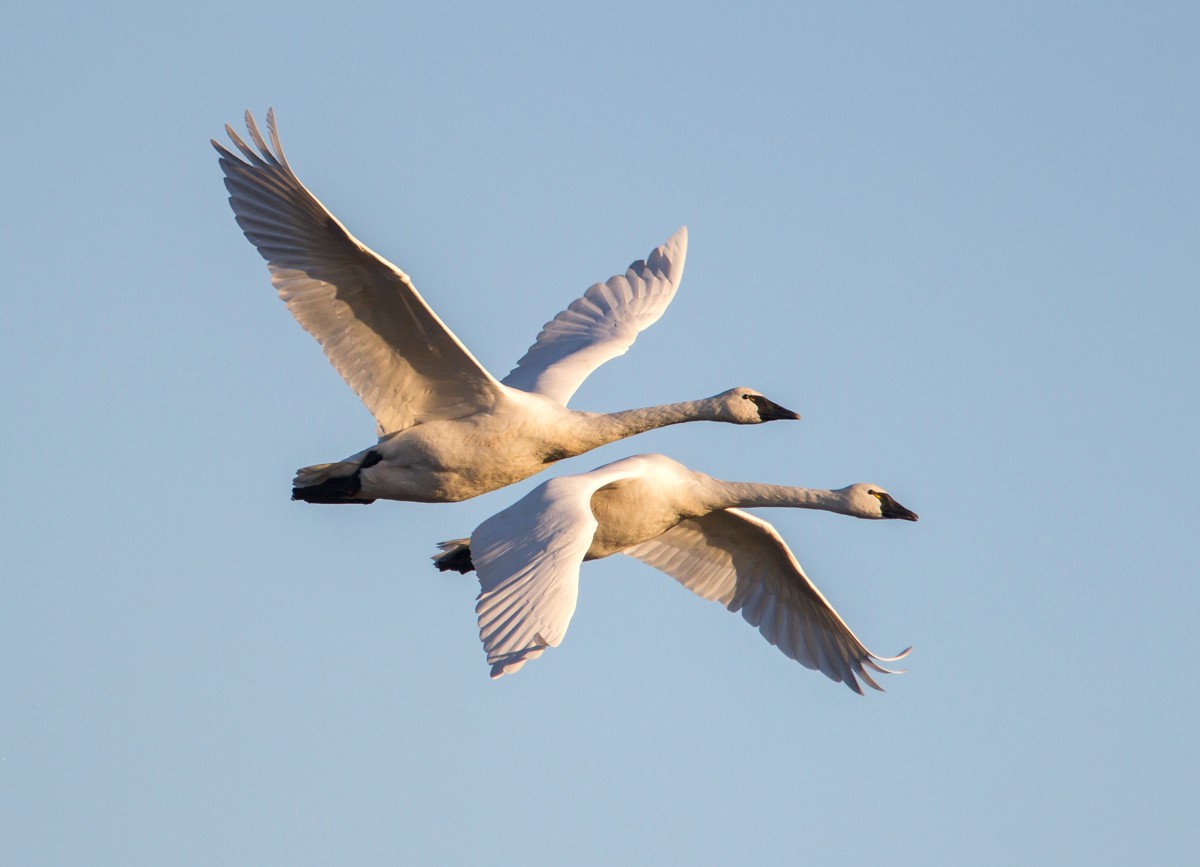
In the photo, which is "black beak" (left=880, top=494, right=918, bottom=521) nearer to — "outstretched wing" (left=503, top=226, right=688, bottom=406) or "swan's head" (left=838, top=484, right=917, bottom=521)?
"swan's head" (left=838, top=484, right=917, bottom=521)

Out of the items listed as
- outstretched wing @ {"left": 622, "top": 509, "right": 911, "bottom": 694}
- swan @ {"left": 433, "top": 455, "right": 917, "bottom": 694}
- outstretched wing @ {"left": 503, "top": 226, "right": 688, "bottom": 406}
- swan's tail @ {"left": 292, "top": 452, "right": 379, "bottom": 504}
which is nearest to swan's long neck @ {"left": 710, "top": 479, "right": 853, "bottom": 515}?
swan @ {"left": 433, "top": 455, "right": 917, "bottom": 694}

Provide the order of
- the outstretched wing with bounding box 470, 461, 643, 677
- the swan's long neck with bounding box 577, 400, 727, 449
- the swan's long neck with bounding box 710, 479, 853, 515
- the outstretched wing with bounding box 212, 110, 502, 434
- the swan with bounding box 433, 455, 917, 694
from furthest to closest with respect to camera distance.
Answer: the swan's long neck with bounding box 710, 479, 853, 515
the swan's long neck with bounding box 577, 400, 727, 449
the outstretched wing with bounding box 212, 110, 502, 434
the swan with bounding box 433, 455, 917, 694
the outstretched wing with bounding box 470, 461, 643, 677

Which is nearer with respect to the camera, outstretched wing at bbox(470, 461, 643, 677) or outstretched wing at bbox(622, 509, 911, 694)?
outstretched wing at bbox(470, 461, 643, 677)

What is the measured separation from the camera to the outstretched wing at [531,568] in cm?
1520

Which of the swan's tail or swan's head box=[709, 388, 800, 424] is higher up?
the swan's tail

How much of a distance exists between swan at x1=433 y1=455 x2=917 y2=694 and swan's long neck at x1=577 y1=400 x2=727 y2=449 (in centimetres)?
24

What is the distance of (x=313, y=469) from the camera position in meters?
18.9

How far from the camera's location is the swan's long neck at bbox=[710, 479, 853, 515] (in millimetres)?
19000

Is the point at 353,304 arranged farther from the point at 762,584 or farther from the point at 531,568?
the point at 762,584

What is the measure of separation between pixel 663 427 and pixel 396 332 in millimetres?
2631

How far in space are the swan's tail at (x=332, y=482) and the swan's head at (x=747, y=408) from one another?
3105 mm

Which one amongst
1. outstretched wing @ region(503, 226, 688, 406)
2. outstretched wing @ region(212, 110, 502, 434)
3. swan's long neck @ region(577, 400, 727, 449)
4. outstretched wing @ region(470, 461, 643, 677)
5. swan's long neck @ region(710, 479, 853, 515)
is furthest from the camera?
outstretched wing @ region(503, 226, 688, 406)

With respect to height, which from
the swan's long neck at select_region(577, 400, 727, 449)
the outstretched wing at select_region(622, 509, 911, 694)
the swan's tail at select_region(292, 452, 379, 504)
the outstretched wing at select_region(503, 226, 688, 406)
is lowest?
the outstretched wing at select_region(622, 509, 911, 694)

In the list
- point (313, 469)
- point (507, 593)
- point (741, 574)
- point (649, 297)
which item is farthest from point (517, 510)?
point (649, 297)
